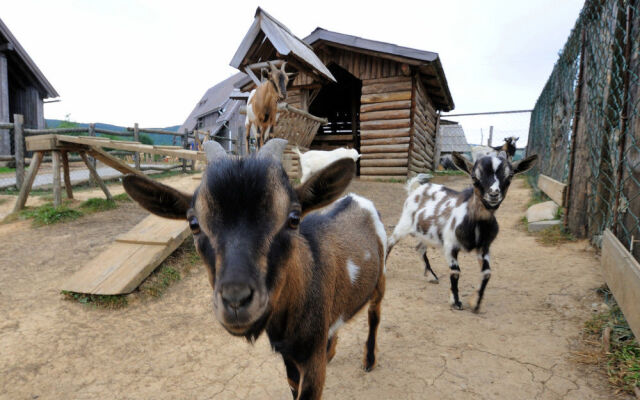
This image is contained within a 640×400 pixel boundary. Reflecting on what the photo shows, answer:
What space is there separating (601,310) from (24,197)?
976 centimetres

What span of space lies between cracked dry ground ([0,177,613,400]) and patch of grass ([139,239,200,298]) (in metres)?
0.12

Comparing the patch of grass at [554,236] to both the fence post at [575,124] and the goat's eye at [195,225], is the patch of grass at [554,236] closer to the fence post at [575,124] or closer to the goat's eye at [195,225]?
the fence post at [575,124]

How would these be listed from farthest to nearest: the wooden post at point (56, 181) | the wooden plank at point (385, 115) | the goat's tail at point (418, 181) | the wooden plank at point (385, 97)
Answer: the wooden plank at point (385, 115)
the wooden plank at point (385, 97)
the wooden post at point (56, 181)
the goat's tail at point (418, 181)

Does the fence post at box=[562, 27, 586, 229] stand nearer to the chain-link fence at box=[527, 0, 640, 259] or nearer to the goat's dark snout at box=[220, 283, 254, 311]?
the chain-link fence at box=[527, 0, 640, 259]

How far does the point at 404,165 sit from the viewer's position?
40.4 ft

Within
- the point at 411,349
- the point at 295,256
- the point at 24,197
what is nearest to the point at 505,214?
the point at 411,349

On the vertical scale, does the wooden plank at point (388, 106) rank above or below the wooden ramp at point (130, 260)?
above

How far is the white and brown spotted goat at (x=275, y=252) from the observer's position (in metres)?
1.35

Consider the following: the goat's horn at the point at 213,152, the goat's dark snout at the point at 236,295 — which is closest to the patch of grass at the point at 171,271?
the goat's horn at the point at 213,152

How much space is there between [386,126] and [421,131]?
2.53m

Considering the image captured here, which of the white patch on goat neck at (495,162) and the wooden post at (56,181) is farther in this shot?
the wooden post at (56,181)

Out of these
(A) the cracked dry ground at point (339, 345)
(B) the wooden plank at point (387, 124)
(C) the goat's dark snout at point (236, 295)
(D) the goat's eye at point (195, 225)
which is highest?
(B) the wooden plank at point (387, 124)

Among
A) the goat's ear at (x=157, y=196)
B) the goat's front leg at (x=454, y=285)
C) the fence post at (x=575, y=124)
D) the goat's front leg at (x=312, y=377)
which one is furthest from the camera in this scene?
the fence post at (x=575, y=124)

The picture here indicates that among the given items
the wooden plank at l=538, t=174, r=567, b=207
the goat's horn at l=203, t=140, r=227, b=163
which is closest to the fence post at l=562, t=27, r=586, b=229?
the wooden plank at l=538, t=174, r=567, b=207
